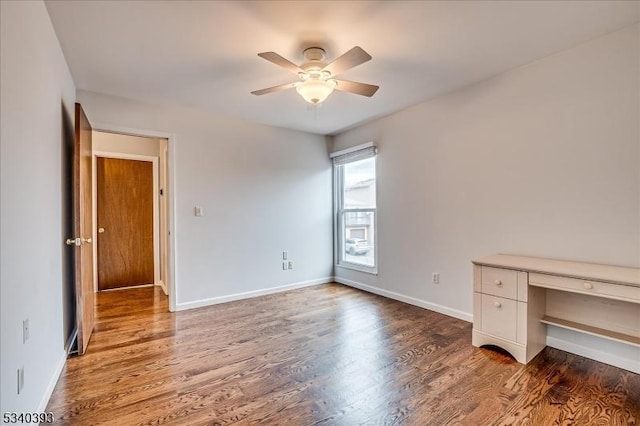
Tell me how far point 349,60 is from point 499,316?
7.36 feet

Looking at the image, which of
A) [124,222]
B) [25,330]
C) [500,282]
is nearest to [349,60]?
[500,282]

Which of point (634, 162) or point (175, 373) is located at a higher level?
point (634, 162)

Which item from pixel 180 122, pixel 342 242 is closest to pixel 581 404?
pixel 342 242

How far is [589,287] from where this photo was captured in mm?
2016

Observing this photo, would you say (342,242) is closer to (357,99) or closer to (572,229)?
(357,99)

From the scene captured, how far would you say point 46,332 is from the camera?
1929 mm

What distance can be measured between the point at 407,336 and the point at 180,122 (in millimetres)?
3401

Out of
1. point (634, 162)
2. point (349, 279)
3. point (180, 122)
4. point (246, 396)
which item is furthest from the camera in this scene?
point (349, 279)

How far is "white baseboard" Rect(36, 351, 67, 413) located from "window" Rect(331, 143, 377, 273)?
3.35 m

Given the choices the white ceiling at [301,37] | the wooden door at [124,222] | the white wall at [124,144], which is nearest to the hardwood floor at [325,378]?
the wooden door at [124,222]

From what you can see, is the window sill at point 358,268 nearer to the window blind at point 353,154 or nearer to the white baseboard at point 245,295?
the white baseboard at point 245,295

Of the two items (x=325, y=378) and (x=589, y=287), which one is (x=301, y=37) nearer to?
(x=325, y=378)

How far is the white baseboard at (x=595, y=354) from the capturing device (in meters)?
2.18

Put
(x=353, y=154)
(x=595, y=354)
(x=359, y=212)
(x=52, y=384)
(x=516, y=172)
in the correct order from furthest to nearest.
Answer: (x=359, y=212), (x=353, y=154), (x=516, y=172), (x=595, y=354), (x=52, y=384)
